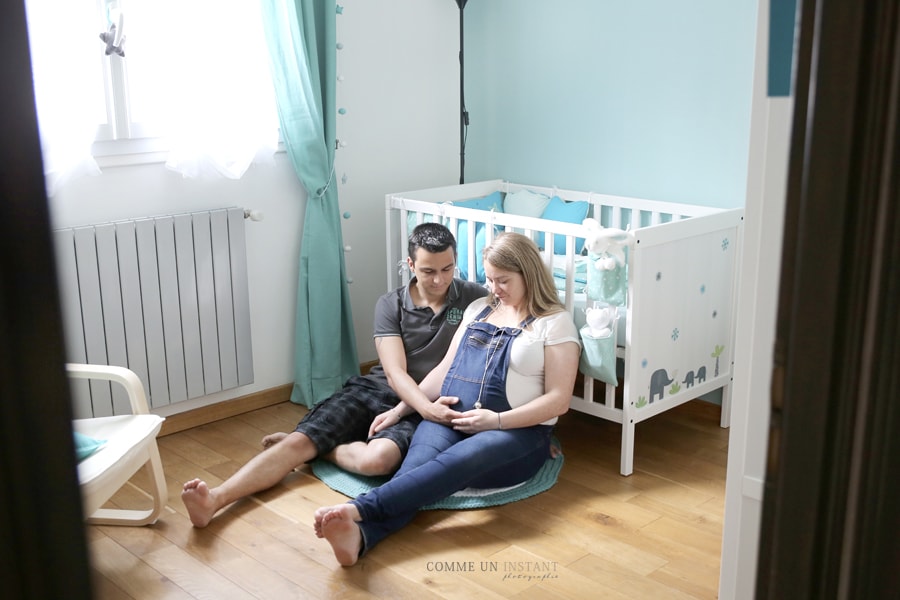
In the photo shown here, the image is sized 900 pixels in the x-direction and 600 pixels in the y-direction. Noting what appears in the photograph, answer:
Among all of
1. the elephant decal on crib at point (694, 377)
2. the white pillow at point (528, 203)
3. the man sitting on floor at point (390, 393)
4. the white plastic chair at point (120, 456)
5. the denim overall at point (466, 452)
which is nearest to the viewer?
the white plastic chair at point (120, 456)

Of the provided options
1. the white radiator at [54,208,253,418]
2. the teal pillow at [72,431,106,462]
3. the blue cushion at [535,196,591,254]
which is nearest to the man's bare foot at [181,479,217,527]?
the teal pillow at [72,431,106,462]

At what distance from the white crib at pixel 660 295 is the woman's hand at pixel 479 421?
427mm

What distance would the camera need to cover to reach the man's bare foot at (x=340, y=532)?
219 centimetres

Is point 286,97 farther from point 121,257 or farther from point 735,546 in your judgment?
point 735,546

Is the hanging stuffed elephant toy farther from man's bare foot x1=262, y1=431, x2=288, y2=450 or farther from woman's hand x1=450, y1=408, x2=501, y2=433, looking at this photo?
man's bare foot x1=262, y1=431, x2=288, y2=450

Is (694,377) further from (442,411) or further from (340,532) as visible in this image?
(340,532)

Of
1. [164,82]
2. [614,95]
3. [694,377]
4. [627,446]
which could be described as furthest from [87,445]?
[614,95]

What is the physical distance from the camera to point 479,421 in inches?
98.9

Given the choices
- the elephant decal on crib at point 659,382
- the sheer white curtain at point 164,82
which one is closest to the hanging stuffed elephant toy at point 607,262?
the elephant decal on crib at point 659,382

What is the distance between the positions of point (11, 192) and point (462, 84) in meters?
3.45

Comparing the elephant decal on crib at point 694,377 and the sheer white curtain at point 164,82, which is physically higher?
the sheer white curtain at point 164,82

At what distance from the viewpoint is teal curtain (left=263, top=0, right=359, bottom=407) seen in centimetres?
304

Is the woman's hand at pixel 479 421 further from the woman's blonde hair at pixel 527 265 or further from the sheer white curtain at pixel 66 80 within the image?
the sheer white curtain at pixel 66 80

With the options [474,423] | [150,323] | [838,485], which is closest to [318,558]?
[474,423]
